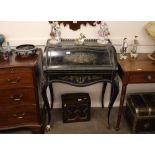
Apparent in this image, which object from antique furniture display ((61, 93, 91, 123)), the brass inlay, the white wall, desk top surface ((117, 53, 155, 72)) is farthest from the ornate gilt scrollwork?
the white wall

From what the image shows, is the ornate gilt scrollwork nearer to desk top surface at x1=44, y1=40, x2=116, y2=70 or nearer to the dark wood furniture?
desk top surface at x1=44, y1=40, x2=116, y2=70

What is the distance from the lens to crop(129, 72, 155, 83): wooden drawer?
1.84 meters

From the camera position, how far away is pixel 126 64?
77.4 inches

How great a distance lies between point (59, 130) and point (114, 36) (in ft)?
3.99

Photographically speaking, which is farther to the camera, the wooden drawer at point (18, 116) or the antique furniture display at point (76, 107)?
the antique furniture display at point (76, 107)

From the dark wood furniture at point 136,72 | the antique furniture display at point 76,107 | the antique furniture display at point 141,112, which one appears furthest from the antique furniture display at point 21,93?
the antique furniture display at point 141,112

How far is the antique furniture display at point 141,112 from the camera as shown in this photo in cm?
207

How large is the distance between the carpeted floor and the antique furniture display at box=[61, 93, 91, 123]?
0.07 m

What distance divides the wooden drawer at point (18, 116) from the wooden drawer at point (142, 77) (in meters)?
1.00

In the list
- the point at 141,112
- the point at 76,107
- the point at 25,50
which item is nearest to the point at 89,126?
the point at 76,107

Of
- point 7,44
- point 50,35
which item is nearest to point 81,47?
point 50,35

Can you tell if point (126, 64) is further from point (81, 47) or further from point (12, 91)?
point (12, 91)

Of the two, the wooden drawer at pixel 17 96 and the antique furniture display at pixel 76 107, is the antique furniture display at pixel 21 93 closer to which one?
the wooden drawer at pixel 17 96
